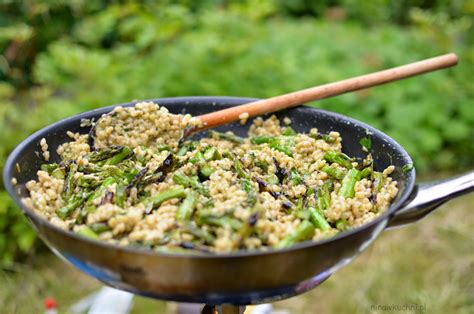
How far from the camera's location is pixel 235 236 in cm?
140

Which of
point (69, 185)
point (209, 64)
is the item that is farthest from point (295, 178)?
point (209, 64)

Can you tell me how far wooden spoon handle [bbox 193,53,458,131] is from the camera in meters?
1.97

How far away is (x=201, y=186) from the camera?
1688 mm

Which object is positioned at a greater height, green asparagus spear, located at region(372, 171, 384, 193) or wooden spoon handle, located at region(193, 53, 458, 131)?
wooden spoon handle, located at region(193, 53, 458, 131)

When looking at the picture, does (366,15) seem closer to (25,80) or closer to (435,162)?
(435,162)

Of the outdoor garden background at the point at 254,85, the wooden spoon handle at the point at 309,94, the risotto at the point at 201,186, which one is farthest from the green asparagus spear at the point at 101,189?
the outdoor garden background at the point at 254,85

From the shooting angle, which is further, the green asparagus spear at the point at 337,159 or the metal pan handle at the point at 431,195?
the green asparagus spear at the point at 337,159

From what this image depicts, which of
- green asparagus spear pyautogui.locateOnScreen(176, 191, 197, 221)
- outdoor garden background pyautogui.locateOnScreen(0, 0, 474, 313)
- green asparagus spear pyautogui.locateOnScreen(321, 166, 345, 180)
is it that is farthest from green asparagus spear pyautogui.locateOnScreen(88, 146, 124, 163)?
outdoor garden background pyautogui.locateOnScreen(0, 0, 474, 313)

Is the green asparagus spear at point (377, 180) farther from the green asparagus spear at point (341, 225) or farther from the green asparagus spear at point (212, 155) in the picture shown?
the green asparagus spear at point (212, 155)

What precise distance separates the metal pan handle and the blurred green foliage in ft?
8.09

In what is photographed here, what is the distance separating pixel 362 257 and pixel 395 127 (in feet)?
4.03

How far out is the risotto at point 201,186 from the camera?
4.81 feet

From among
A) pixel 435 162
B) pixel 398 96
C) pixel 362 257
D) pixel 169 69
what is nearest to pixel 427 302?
pixel 362 257

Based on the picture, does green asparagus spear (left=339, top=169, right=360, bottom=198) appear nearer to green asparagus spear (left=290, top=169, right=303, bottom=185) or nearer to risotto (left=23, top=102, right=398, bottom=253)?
risotto (left=23, top=102, right=398, bottom=253)
